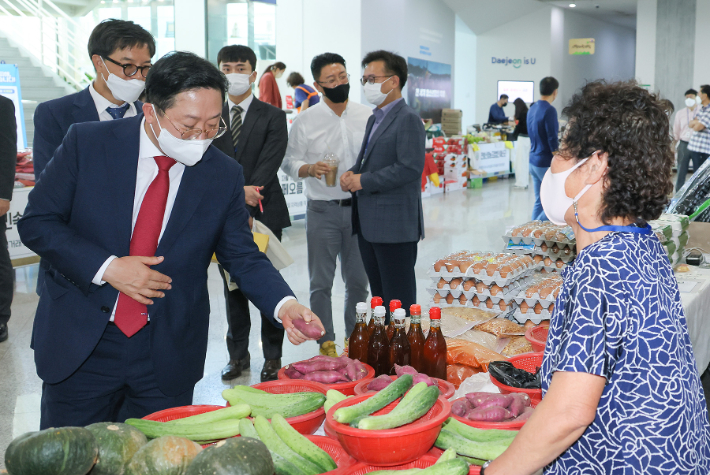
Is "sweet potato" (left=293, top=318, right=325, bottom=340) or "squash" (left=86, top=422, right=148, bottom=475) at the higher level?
"sweet potato" (left=293, top=318, right=325, bottom=340)

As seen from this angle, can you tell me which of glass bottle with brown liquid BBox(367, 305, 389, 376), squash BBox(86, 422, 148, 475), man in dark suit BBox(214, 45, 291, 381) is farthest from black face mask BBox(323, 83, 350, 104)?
squash BBox(86, 422, 148, 475)

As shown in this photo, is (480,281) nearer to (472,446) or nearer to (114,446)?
(472,446)

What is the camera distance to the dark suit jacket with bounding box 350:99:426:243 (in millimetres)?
3592

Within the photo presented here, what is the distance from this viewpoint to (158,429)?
1437 mm

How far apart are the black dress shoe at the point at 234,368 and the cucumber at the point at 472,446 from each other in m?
2.60

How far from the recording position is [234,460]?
1133 millimetres

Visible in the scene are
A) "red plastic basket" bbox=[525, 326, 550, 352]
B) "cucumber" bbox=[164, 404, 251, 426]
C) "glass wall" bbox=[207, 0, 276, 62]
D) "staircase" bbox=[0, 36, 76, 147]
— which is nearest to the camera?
"cucumber" bbox=[164, 404, 251, 426]

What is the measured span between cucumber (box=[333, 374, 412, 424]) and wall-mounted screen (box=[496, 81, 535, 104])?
20.8 m

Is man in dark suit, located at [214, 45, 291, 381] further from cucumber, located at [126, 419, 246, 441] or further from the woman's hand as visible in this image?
the woman's hand

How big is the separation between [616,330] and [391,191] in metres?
2.53

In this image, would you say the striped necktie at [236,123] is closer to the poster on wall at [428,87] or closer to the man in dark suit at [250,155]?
the man in dark suit at [250,155]

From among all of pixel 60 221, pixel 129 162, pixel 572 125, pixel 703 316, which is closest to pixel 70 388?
pixel 60 221

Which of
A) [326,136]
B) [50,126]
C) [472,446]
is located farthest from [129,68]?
[472,446]

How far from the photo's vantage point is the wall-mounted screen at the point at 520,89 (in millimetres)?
21281
